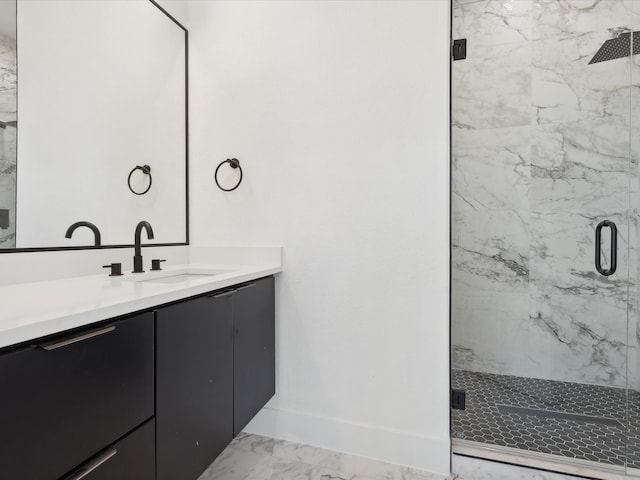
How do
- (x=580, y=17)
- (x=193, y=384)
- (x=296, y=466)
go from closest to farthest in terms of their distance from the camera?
(x=193, y=384), (x=296, y=466), (x=580, y=17)

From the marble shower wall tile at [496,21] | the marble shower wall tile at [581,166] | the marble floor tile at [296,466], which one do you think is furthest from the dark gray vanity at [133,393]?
the marble shower wall tile at [496,21]

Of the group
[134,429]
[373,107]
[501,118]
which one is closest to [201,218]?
[373,107]

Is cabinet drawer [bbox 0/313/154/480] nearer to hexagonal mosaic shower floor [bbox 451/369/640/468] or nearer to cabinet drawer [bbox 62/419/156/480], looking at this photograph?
cabinet drawer [bbox 62/419/156/480]

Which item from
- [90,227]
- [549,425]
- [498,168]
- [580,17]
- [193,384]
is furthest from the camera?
[498,168]

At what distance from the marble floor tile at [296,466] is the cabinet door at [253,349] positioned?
0.84ft

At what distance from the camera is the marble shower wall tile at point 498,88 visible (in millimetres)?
1861

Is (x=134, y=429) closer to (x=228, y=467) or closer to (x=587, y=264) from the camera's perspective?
(x=228, y=467)

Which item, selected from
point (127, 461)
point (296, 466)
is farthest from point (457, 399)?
point (127, 461)

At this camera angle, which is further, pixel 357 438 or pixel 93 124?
pixel 357 438

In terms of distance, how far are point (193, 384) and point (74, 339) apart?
47cm

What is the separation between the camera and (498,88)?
6.36 feet

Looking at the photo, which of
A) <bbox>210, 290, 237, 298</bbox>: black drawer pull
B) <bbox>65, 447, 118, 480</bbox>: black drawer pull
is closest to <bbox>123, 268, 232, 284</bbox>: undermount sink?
<bbox>210, 290, 237, 298</bbox>: black drawer pull

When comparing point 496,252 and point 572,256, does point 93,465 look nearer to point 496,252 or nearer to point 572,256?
point 496,252

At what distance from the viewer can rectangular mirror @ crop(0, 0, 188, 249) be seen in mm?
1177
